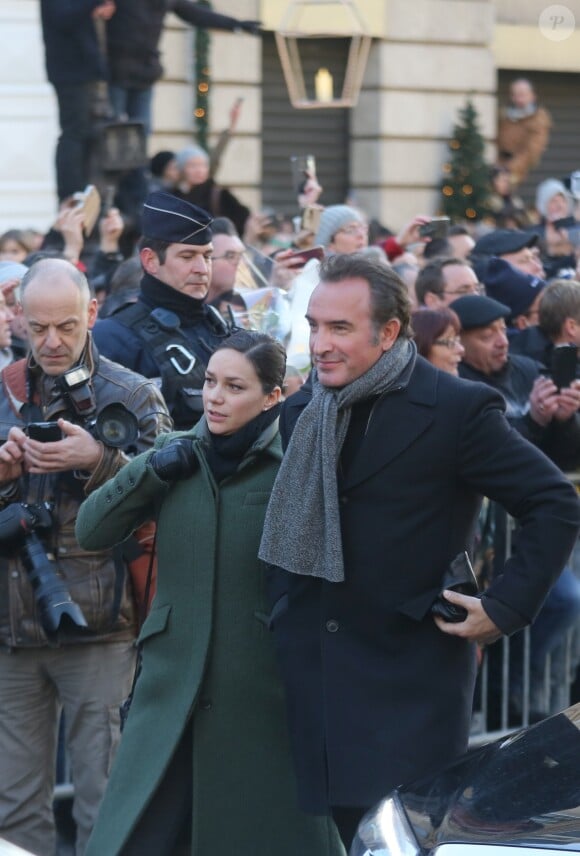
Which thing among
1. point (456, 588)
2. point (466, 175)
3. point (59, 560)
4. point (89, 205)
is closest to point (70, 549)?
point (59, 560)

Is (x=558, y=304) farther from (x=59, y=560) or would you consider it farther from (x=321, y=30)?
(x=321, y=30)

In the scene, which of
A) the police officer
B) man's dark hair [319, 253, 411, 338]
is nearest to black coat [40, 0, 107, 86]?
the police officer

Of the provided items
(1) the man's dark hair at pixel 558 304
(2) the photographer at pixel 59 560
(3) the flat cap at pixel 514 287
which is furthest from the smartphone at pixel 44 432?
(3) the flat cap at pixel 514 287

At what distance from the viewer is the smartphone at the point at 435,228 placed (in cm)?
868

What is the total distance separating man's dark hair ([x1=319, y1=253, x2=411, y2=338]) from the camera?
4.13 m

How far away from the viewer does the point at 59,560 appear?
4.99 m

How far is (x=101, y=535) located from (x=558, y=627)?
3.03 metres

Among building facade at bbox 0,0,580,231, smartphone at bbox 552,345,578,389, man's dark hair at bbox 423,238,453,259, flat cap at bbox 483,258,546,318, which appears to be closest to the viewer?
smartphone at bbox 552,345,578,389

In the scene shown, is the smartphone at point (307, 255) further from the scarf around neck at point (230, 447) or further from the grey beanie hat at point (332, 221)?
the scarf around neck at point (230, 447)

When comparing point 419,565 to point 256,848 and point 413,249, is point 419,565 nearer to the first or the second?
point 256,848

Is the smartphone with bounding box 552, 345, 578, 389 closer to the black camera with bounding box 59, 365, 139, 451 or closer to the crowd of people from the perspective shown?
the crowd of people

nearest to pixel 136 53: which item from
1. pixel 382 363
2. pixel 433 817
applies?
pixel 382 363

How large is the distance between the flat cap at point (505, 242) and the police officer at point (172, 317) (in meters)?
3.37

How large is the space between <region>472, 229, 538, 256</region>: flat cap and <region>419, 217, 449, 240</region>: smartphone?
0.28m
